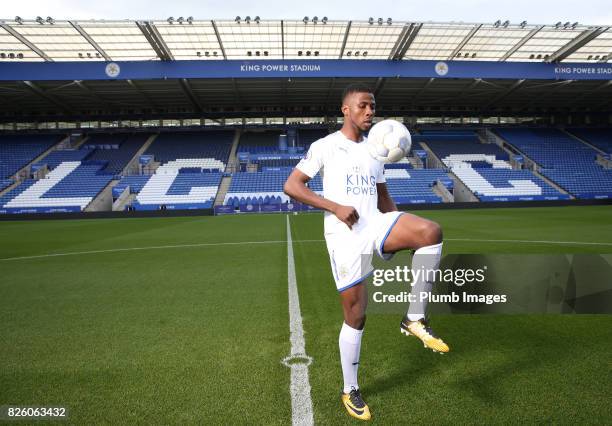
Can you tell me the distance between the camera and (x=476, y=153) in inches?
1446

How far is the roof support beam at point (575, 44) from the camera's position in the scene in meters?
24.8

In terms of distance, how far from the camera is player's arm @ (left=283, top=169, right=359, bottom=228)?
85.9 inches

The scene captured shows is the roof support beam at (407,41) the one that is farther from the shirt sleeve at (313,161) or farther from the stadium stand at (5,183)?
the stadium stand at (5,183)

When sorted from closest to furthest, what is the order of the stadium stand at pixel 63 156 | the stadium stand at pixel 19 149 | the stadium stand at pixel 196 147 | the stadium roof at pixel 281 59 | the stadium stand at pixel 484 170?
the stadium roof at pixel 281 59, the stadium stand at pixel 484 170, the stadium stand at pixel 19 149, the stadium stand at pixel 63 156, the stadium stand at pixel 196 147

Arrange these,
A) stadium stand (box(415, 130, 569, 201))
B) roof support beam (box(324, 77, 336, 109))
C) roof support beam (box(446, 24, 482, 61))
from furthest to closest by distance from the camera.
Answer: roof support beam (box(324, 77, 336, 109)), stadium stand (box(415, 130, 569, 201)), roof support beam (box(446, 24, 482, 61))

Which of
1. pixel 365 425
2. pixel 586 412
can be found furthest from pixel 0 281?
pixel 586 412

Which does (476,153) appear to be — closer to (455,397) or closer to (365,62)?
(365,62)

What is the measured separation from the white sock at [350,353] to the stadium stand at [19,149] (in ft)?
127

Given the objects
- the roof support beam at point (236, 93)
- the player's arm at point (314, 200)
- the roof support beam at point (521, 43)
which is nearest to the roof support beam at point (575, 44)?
the roof support beam at point (521, 43)

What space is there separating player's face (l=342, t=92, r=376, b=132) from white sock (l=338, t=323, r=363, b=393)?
4.27ft

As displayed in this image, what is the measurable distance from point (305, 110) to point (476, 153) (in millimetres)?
17706

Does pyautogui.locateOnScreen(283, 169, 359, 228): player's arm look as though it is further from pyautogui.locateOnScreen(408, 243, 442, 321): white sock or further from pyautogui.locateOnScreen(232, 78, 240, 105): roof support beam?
pyautogui.locateOnScreen(232, 78, 240, 105): roof support beam

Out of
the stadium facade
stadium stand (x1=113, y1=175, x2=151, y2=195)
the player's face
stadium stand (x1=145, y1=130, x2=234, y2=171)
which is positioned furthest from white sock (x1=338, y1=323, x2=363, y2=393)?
stadium stand (x1=145, y1=130, x2=234, y2=171)

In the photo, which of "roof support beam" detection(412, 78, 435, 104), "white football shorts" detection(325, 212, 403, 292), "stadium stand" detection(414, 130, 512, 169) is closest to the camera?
"white football shorts" detection(325, 212, 403, 292)
